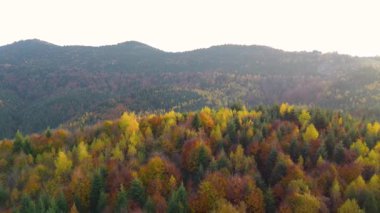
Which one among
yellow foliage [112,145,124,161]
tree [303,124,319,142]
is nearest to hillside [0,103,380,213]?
tree [303,124,319,142]

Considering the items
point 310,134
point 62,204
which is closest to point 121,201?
point 62,204

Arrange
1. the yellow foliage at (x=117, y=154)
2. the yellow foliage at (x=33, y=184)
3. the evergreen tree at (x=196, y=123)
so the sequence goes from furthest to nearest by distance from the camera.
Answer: the evergreen tree at (x=196, y=123)
the yellow foliage at (x=117, y=154)
the yellow foliage at (x=33, y=184)

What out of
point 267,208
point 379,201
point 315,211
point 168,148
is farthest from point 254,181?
point 168,148

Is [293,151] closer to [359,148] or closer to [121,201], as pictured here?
[359,148]

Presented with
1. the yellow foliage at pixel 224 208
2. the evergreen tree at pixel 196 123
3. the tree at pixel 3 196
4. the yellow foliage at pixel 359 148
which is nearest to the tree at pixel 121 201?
the yellow foliage at pixel 224 208

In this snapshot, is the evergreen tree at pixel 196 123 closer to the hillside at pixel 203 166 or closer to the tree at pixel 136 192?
the hillside at pixel 203 166

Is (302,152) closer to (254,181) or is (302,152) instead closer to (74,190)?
(254,181)

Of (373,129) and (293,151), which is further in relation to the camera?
(373,129)

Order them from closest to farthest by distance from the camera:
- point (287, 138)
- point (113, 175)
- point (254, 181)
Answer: point (254, 181), point (113, 175), point (287, 138)
